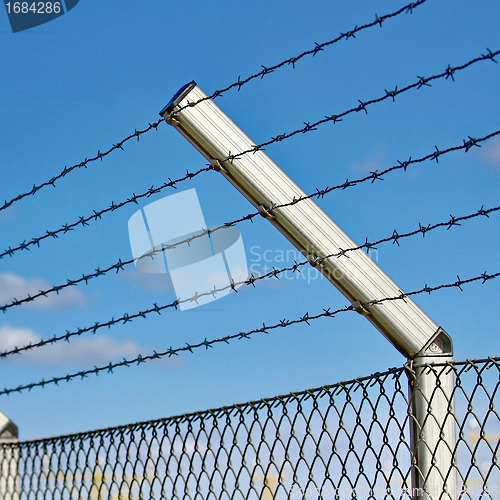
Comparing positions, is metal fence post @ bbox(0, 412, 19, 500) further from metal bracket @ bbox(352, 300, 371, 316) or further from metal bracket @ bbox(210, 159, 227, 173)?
metal bracket @ bbox(352, 300, 371, 316)

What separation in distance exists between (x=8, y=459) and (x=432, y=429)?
2.40 meters

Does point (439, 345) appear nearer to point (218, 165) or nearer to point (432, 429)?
point (432, 429)

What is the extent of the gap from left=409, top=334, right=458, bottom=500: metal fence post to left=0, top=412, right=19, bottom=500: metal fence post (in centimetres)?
226

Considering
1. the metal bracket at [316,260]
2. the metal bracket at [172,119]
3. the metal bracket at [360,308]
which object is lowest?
the metal bracket at [360,308]

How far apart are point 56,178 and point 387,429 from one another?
6.04 ft

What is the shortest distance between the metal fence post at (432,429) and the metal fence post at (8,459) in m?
2.26

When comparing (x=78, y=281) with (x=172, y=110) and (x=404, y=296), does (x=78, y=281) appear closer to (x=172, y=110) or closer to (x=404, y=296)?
(x=172, y=110)

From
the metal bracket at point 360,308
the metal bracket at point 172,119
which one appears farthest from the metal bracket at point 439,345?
the metal bracket at point 172,119

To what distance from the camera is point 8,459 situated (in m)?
3.53

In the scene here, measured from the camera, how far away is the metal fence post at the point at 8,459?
3.47m

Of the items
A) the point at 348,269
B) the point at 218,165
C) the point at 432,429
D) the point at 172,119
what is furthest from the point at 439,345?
the point at 172,119

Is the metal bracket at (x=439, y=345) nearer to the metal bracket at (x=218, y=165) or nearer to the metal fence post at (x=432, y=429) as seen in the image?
the metal fence post at (x=432, y=429)

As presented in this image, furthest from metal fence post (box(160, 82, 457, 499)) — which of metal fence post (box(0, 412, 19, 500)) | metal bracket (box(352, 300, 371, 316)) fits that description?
metal fence post (box(0, 412, 19, 500))

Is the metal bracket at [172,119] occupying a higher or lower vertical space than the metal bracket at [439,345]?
higher
